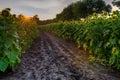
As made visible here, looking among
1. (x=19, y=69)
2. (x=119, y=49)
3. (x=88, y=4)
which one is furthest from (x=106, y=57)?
(x=88, y=4)

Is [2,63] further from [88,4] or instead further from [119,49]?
[88,4]

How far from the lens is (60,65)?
31.5ft

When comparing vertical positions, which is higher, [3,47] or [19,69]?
[3,47]

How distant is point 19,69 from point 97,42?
424 cm

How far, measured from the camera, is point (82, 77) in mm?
7660

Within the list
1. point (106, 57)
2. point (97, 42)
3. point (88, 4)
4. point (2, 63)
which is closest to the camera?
point (2, 63)

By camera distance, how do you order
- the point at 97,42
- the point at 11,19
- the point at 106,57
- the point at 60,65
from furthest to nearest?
the point at 97,42 < the point at 106,57 < the point at 60,65 < the point at 11,19

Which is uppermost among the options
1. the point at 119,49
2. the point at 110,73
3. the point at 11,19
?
the point at 11,19

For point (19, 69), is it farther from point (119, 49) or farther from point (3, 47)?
point (119, 49)

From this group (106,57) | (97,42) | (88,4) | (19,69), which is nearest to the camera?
(19,69)

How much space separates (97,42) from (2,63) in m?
5.57

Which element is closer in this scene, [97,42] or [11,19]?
[11,19]

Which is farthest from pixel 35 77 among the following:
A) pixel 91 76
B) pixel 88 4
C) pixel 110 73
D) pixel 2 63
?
pixel 88 4

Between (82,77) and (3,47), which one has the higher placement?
(3,47)
